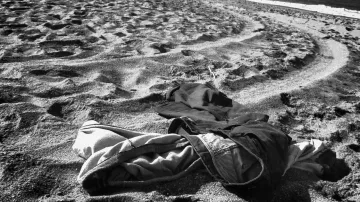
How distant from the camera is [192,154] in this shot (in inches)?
90.6

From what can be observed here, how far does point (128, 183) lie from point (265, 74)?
2.59 meters

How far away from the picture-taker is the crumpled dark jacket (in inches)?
84.2

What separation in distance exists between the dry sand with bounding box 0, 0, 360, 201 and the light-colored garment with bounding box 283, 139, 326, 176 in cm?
8

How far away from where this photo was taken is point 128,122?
287 cm

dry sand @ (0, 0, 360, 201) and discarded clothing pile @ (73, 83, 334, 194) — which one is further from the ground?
discarded clothing pile @ (73, 83, 334, 194)

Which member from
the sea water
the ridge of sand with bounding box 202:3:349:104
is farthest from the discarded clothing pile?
the sea water

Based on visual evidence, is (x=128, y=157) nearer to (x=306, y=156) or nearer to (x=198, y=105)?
(x=198, y=105)

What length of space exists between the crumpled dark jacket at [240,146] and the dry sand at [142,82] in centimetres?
11

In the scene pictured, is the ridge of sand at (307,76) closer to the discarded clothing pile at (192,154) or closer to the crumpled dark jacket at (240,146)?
the crumpled dark jacket at (240,146)

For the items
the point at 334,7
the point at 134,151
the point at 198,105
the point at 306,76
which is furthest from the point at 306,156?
the point at 334,7

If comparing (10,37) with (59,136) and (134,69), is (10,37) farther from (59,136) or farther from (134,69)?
(59,136)

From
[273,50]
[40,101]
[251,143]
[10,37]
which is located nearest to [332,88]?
[273,50]

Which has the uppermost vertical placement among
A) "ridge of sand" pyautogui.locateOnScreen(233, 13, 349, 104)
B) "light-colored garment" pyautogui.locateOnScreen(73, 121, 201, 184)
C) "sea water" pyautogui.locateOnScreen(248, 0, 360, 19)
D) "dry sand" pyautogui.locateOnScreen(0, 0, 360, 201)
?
"light-colored garment" pyautogui.locateOnScreen(73, 121, 201, 184)

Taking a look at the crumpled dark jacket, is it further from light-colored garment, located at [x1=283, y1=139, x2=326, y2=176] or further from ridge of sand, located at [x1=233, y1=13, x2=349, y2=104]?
ridge of sand, located at [x1=233, y1=13, x2=349, y2=104]
